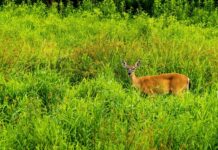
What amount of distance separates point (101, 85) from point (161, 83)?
41.5 inches

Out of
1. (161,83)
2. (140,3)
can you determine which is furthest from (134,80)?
(140,3)

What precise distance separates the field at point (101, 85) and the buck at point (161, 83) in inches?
8.1

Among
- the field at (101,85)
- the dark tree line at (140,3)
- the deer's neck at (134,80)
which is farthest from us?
the dark tree line at (140,3)

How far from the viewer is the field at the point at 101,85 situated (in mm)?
5457

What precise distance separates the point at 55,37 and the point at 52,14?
8.38 feet

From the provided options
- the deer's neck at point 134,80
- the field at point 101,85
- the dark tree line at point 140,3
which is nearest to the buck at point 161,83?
the deer's neck at point 134,80

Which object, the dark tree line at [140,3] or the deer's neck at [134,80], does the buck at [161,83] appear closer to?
the deer's neck at [134,80]

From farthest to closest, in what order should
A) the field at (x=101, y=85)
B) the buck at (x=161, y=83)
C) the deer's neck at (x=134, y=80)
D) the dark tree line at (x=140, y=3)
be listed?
the dark tree line at (x=140, y=3), the deer's neck at (x=134, y=80), the buck at (x=161, y=83), the field at (x=101, y=85)

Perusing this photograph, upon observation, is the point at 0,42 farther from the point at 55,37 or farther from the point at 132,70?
the point at 132,70

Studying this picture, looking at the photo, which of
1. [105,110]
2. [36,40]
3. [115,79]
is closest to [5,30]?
[36,40]

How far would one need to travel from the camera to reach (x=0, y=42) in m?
9.62

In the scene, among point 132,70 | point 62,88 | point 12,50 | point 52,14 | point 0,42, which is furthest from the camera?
point 52,14

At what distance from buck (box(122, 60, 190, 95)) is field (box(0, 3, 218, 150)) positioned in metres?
0.20

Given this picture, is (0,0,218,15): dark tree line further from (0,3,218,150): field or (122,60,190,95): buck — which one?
(122,60,190,95): buck
